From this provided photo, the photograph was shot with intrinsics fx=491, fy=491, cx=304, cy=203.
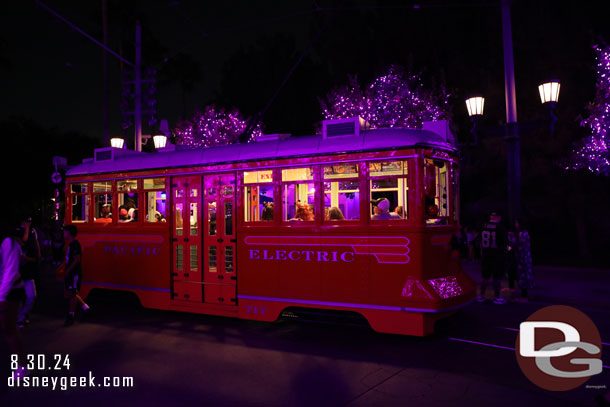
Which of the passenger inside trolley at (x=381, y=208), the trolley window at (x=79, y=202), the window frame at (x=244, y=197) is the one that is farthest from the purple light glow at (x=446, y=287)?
the trolley window at (x=79, y=202)

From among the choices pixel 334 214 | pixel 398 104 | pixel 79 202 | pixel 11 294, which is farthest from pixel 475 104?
pixel 398 104

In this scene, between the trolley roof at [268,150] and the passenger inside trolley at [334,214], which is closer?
the trolley roof at [268,150]

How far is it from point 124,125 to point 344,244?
46.3 feet

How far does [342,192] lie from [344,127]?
3.42 feet

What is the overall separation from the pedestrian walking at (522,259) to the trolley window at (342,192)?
17.0 ft

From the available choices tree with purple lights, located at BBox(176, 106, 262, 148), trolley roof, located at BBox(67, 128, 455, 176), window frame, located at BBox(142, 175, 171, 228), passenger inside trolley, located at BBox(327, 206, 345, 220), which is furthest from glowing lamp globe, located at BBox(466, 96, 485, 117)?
tree with purple lights, located at BBox(176, 106, 262, 148)

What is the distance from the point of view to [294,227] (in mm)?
7965

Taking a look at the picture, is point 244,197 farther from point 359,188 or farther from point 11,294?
point 11,294

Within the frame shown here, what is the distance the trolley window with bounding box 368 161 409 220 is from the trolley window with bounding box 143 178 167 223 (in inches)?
166

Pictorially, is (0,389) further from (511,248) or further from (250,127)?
(511,248)

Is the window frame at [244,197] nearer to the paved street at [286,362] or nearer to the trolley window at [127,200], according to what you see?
the paved street at [286,362]

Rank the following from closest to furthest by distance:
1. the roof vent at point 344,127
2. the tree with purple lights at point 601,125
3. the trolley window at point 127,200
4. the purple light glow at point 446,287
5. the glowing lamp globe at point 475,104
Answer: the purple light glow at point 446,287
the roof vent at point 344,127
the trolley window at point 127,200
the glowing lamp globe at point 475,104
the tree with purple lights at point 601,125

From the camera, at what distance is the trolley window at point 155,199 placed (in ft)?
31.1

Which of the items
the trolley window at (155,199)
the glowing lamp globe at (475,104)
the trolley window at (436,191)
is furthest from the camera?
the glowing lamp globe at (475,104)
